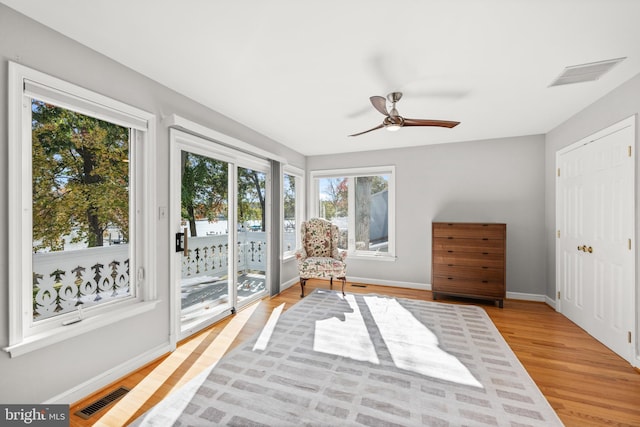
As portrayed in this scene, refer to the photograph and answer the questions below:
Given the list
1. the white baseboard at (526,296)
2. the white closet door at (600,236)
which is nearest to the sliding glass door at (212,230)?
the white baseboard at (526,296)

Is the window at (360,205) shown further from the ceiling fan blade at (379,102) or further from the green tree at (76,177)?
the green tree at (76,177)

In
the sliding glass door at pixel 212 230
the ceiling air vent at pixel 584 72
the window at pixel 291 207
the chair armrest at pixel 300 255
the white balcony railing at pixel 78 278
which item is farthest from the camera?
the window at pixel 291 207

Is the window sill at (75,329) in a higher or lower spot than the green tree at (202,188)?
lower

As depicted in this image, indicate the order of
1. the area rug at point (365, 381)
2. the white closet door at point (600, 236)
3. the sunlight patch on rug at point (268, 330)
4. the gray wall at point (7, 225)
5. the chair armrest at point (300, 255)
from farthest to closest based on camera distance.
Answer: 1. the chair armrest at point (300, 255)
2. the sunlight patch on rug at point (268, 330)
3. the white closet door at point (600, 236)
4. the area rug at point (365, 381)
5. the gray wall at point (7, 225)

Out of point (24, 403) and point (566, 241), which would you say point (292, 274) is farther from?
point (566, 241)

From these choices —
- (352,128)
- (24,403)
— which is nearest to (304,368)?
(24,403)

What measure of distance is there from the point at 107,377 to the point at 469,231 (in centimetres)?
431

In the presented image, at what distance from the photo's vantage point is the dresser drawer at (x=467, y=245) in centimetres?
379

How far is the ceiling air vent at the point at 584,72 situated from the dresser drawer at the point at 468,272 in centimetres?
239

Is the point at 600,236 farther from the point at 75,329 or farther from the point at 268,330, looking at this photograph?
the point at 75,329

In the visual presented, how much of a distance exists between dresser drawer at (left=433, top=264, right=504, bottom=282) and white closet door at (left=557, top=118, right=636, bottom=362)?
74 cm

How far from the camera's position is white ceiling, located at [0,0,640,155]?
1.58 meters

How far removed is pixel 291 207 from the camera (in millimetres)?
5070

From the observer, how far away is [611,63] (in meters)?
2.13
